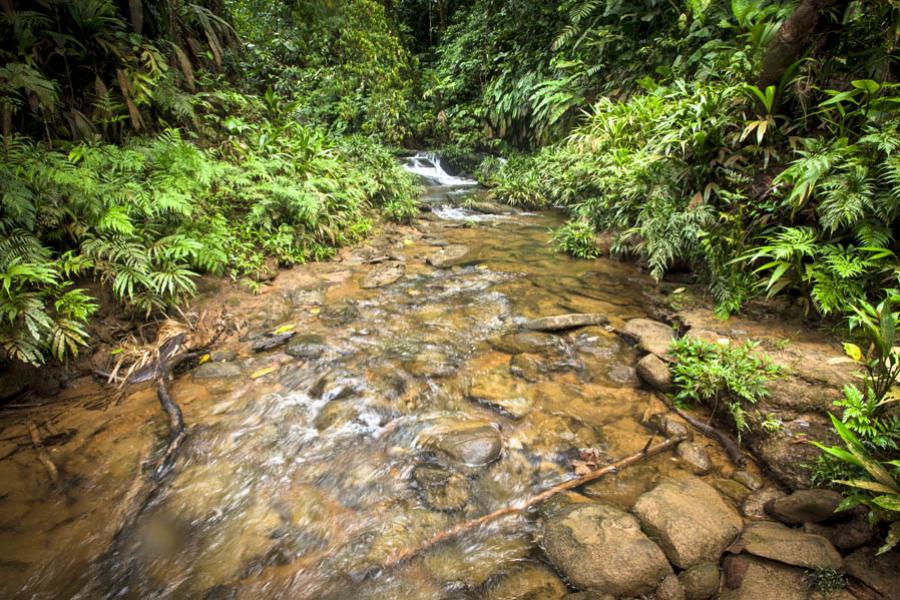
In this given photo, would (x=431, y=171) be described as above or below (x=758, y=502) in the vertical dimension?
above

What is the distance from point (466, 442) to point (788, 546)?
1670mm

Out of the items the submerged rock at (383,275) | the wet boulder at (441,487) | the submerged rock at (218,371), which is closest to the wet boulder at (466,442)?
the wet boulder at (441,487)

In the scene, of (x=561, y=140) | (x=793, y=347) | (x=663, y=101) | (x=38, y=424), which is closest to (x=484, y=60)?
(x=561, y=140)

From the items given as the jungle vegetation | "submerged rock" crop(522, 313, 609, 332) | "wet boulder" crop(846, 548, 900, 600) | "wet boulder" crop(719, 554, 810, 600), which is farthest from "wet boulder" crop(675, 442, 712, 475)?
"submerged rock" crop(522, 313, 609, 332)

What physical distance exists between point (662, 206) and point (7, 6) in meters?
7.01

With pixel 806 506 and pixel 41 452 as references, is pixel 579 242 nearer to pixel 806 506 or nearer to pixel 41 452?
pixel 806 506

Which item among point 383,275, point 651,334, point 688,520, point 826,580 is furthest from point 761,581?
point 383,275

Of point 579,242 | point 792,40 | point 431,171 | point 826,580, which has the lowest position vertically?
point 826,580

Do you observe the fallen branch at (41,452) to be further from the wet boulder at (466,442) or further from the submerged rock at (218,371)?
the wet boulder at (466,442)

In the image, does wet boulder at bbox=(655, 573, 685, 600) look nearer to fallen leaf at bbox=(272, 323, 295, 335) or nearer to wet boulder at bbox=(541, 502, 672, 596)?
wet boulder at bbox=(541, 502, 672, 596)

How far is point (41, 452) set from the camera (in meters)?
2.51

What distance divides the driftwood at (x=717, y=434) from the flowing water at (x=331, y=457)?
21cm

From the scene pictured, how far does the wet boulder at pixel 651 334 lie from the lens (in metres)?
3.44

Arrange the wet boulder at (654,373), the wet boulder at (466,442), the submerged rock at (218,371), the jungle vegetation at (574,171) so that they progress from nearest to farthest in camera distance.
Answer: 1. the wet boulder at (466,442)
2. the jungle vegetation at (574,171)
3. the wet boulder at (654,373)
4. the submerged rock at (218,371)
